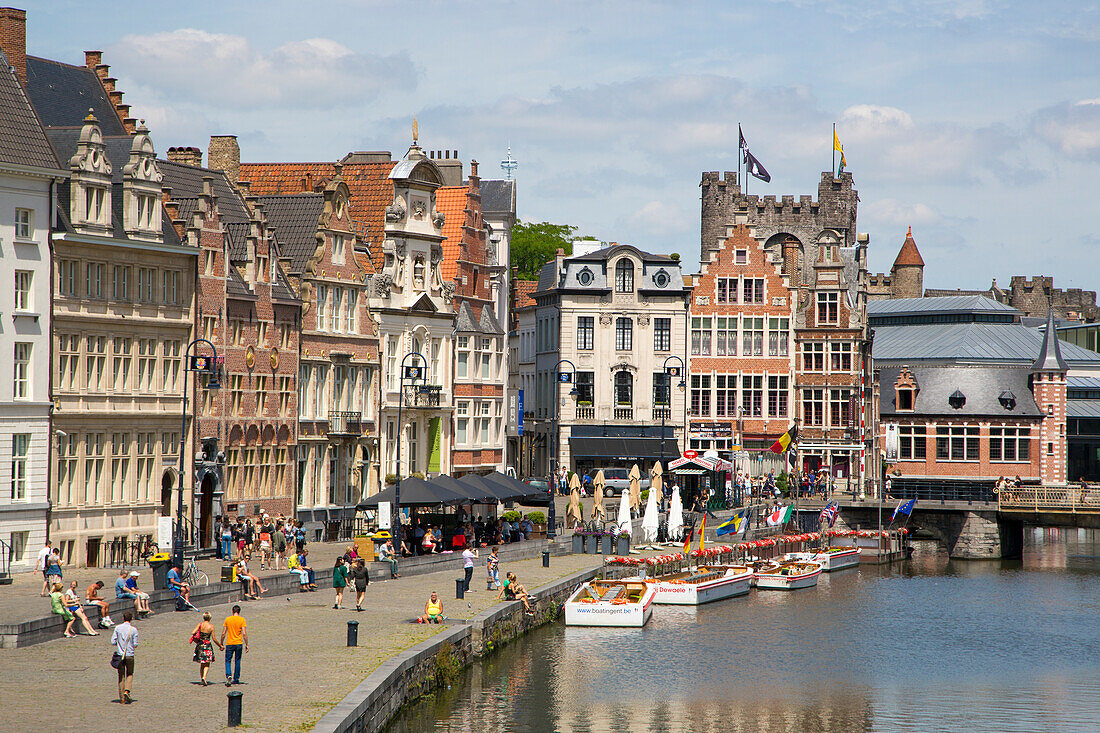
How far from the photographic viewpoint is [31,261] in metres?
46.8

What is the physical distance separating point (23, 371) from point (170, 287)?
740cm

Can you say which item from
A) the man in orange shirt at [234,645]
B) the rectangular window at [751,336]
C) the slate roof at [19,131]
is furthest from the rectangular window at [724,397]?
the man in orange shirt at [234,645]

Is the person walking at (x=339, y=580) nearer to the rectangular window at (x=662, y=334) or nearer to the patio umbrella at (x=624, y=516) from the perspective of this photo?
the patio umbrella at (x=624, y=516)

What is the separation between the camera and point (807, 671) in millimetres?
42531

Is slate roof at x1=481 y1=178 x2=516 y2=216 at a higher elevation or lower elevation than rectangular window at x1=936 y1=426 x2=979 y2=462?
higher

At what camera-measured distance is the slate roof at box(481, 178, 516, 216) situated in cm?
9456

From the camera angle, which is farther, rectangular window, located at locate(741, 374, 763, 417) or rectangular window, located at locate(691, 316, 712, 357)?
rectangular window, located at locate(691, 316, 712, 357)

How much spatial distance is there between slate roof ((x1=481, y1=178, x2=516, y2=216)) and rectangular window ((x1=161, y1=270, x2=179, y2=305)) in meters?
42.3

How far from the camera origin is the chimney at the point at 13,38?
5153 centimetres

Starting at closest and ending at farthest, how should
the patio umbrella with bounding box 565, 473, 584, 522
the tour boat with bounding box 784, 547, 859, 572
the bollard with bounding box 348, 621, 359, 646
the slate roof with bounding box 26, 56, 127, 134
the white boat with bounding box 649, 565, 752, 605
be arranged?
the bollard with bounding box 348, 621, 359, 646 → the slate roof with bounding box 26, 56, 127, 134 → the white boat with bounding box 649, 565, 752, 605 → the patio umbrella with bounding box 565, 473, 584, 522 → the tour boat with bounding box 784, 547, 859, 572

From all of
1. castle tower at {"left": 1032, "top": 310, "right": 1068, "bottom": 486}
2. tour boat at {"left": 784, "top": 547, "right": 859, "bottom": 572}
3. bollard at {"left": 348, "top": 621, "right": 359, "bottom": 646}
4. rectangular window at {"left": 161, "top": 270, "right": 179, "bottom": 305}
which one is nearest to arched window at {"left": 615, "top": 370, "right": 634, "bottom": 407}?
tour boat at {"left": 784, "top": 547, "right": 859, "bottom": 572}

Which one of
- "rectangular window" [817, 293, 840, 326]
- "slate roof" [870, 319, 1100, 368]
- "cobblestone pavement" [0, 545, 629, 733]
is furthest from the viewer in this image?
"slate roof" [870, 319, 1100, 368]

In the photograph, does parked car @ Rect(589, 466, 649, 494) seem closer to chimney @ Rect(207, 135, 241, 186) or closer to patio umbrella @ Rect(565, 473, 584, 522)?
patio umbrella @ Rect(565, 473, 584, 522)

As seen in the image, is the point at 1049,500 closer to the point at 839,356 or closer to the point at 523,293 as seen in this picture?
the point at 839,356
